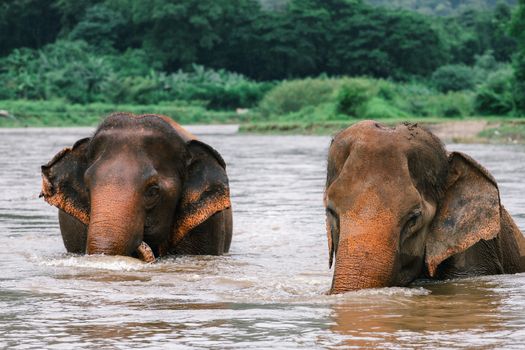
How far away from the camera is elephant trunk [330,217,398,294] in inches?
348

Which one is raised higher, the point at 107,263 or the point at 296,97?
the point at 107,263

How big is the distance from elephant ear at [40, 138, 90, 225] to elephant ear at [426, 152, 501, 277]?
12.9 feet

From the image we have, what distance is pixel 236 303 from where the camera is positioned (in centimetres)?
990

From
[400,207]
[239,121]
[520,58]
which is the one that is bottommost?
[239,121]

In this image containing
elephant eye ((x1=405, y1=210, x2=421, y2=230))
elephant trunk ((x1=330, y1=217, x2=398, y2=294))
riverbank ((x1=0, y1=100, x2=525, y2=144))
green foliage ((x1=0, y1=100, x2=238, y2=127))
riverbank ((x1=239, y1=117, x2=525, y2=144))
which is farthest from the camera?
green foliage ((x1=0, y1=100, x2=238, y2=127))

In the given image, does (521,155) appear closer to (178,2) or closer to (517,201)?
(517,201)

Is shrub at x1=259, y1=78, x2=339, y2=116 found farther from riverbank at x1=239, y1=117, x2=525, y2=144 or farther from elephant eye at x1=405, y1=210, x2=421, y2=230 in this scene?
elephant eye at x1=405, y1=210, x2=421, y2=230

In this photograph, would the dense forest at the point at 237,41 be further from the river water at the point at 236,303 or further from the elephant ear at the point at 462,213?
the elephant ear at the point at 462,213

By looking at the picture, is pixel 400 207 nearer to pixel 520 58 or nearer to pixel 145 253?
pixel 145 253

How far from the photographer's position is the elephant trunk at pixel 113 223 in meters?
11.5

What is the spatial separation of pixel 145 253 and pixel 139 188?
0.69m

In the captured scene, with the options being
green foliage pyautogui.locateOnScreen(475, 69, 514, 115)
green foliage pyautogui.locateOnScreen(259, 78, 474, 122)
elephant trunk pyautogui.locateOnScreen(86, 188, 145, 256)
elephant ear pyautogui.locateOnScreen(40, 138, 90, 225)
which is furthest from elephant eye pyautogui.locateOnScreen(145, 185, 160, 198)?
green foliage pyautogui.locateOnScreen(259, 78, 474, 122)

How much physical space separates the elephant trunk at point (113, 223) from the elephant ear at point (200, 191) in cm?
89

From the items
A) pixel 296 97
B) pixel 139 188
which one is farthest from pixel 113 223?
pixel 296 97
